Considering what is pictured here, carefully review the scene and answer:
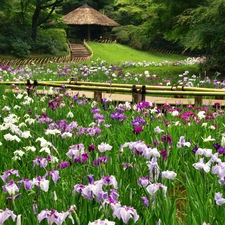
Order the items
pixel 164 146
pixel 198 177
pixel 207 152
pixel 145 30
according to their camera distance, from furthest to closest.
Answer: pixel 145 30 < pixel 164 146 < pixel 198 177 < pixel 207 152

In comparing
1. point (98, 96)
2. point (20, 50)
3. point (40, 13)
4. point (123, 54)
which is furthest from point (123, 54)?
point (98, 96)

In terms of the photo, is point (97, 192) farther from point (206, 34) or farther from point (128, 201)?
point (206, 34)

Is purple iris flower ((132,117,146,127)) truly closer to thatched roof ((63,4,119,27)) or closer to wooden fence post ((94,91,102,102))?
wooden fence post ((94,91,102,102))

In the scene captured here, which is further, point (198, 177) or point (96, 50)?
point (96, 50)

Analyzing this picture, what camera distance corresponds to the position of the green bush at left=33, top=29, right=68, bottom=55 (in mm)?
31950

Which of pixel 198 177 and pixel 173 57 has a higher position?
pixel 198 177

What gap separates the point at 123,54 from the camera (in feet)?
128

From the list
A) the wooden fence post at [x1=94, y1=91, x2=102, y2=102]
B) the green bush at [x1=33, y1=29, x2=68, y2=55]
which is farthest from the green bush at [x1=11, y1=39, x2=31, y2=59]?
the wooden fence post at [x1=94, y1=91, x2=102, y2=102]

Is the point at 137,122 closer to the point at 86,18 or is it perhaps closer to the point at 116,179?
the point at 116,179

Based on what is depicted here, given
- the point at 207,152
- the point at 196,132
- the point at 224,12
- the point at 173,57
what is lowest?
the point at 173,57

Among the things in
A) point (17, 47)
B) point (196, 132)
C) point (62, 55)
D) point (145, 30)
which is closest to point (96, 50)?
point (62, 55)

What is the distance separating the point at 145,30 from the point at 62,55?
16.4 meters

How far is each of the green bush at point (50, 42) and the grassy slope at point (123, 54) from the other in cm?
337

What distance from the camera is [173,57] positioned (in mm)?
43750
